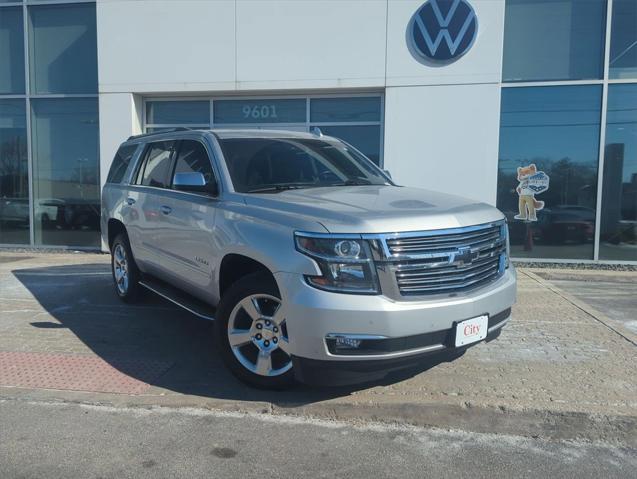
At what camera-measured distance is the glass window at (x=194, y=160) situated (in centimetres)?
492

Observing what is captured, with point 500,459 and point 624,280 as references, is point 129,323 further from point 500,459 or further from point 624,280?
point 624,280

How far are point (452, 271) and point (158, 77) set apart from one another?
29.5 feet

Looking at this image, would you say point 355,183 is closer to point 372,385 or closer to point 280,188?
point 280,188

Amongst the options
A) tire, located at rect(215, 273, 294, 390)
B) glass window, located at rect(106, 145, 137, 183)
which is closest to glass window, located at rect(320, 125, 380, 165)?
glass window, located at rect(106, 145, 137, 183)

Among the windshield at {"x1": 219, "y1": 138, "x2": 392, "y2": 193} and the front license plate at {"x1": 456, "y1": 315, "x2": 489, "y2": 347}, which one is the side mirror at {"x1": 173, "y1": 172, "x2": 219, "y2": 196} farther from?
the front license plate at {"x1": 456, "y1": 315, "x2": 489, "y2": 347}

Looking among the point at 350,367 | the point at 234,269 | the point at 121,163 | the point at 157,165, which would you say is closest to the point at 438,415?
the point at 350,367

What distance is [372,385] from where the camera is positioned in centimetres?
438

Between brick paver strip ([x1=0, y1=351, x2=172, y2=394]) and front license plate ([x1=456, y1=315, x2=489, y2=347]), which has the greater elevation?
front license plate ([x1=456, y1=315, x2=489, y2=347])

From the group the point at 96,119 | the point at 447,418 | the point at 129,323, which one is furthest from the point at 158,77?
the point at 447,418

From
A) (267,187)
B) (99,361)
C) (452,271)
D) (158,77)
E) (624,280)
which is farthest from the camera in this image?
(158,77)

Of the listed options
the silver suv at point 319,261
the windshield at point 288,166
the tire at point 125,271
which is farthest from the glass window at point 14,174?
the windshield at point 288,166

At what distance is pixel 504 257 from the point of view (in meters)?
4.34

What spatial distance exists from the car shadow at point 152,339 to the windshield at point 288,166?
1.60 m

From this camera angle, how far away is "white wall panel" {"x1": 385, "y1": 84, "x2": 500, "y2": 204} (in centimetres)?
996
